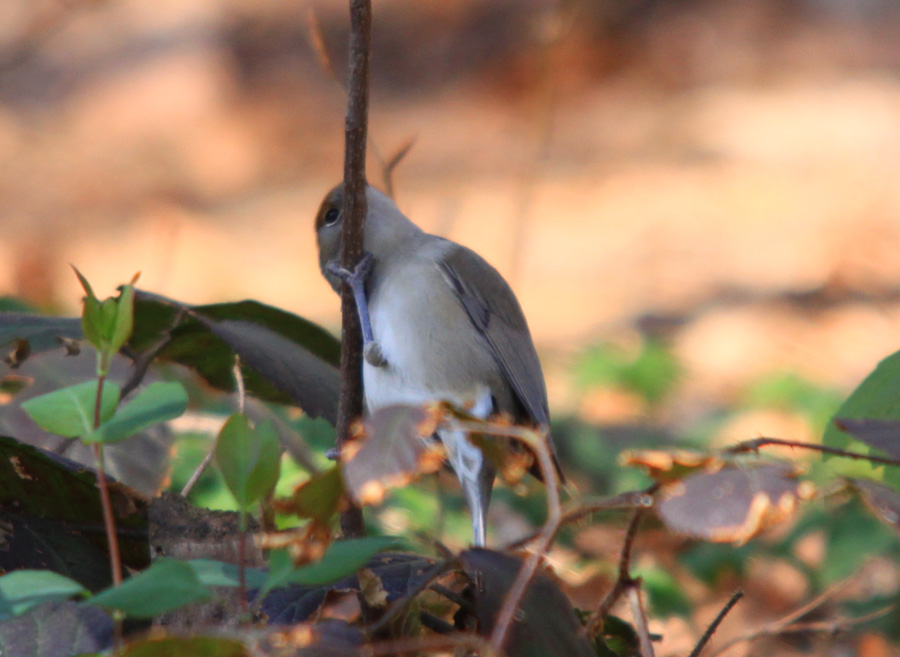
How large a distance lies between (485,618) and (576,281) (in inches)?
331

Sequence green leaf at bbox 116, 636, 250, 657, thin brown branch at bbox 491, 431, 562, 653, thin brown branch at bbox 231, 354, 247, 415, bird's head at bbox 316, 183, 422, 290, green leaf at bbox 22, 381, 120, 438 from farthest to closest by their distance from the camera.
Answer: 1. bird's head at bbox 316, 183, 422, 290
2. thin brown branch at bbox 231, 354, 247, 415
3. green leaf at bbox 22, 381, 120, 438
4. thin brown branch at bbox 491, 431, 562, 653
5. green leaf at bbox 116, 636, 250, 657

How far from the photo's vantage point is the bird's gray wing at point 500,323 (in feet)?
9.32

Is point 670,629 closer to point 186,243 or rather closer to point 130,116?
point 186,243

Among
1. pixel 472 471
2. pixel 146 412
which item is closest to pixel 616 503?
pixel 146 412

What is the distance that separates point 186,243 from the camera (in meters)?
10.3

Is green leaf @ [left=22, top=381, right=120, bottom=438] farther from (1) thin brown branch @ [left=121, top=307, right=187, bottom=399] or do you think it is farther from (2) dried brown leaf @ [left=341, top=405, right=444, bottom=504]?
(1) thin brown branch @ [left=121, top=307, right=187, bottom=399]

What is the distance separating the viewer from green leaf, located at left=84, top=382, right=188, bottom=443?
3.19 ft

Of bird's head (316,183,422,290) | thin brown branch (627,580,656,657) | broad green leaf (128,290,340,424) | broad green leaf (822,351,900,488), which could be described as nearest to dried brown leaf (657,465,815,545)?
thin brown branch (627,580,656,657)

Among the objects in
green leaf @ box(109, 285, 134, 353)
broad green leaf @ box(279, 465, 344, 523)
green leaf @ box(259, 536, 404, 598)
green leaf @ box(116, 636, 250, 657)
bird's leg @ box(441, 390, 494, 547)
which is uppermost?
green leaf @ box(109, 285, 134, 353)

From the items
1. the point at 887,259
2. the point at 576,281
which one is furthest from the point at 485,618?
the point at 887,259

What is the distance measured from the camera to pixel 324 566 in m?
0.89

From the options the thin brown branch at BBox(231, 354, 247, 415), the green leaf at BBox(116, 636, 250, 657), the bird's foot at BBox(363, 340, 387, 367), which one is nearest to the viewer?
the green leaf at BBox(116, 636, 250, 657)

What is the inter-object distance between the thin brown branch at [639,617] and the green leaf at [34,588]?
2.27ft

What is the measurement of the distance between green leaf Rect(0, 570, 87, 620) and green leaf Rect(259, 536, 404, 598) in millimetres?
177
